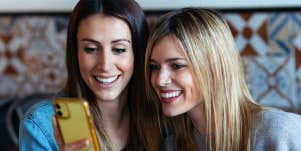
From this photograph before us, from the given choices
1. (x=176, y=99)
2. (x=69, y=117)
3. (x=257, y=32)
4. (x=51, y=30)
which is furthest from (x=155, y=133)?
(x=51, y=30)

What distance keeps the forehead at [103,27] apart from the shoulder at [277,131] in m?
0.38

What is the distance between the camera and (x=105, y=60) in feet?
3.79

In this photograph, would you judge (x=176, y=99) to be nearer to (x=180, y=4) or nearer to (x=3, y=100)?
(x=180, y=4)

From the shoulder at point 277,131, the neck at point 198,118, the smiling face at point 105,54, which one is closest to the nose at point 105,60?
the smiling face at point 105,54

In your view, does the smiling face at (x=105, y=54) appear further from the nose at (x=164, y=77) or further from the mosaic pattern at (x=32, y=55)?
the mosaic pattern at (x=32, y=55)

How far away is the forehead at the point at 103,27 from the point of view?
1162 mm

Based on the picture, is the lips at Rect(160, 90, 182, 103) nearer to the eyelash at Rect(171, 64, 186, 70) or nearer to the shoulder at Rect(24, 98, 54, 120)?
the eyelash at Rect(171, 64, 186, 70)

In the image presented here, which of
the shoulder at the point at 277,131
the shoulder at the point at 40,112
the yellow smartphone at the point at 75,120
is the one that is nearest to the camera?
the yellow smartphone at the point at 75,120

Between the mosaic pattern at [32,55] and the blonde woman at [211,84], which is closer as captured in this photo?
the blonde woman at [211,84]

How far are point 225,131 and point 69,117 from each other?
0.44 meters

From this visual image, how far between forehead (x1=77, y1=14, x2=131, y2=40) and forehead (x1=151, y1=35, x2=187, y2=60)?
0.11m

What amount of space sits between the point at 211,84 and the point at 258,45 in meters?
0.68

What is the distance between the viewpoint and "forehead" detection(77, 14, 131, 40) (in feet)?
3.81

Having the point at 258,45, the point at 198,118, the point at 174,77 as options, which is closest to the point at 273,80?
the point at 258,45
